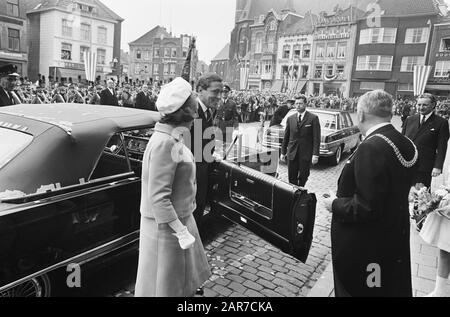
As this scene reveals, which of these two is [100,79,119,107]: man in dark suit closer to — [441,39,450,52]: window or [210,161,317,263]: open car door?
[210,161,317,263]: open car door

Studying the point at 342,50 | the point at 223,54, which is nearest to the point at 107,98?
the point at 342,50

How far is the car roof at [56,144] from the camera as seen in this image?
2629mm

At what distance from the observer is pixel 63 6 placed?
1614 inches

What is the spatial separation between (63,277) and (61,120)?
130 cm

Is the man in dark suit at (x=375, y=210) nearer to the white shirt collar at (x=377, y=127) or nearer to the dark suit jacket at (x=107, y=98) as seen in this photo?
the white shirt collar at (x=377, y=127)

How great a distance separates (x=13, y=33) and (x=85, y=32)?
993 cm

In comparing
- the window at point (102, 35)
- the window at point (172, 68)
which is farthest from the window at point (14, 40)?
the window at point (172, 68)

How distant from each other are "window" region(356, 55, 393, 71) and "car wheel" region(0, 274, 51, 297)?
49768 millimetres

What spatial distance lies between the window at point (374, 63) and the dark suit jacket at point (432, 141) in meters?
45.0

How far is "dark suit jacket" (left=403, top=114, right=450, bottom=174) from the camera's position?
5.43 m
